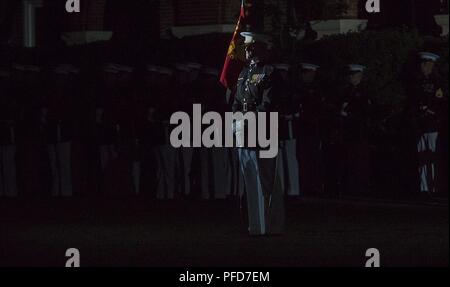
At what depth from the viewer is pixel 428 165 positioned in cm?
A: 2241

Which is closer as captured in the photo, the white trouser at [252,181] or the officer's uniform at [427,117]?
the white trouser at [252,181]

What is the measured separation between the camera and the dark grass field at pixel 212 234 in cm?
1514

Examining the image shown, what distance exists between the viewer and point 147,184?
24.6 meters

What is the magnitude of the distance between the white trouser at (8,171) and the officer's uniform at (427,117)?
6469 mm

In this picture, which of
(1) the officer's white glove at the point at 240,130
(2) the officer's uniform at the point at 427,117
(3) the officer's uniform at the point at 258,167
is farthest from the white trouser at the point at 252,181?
(2) the officer's uniform at the point at 427,117

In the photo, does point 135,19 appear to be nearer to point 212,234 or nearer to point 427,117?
point 427,117

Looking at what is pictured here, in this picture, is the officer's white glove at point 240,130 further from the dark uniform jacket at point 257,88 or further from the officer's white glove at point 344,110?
the officer's white glove at point 344,110

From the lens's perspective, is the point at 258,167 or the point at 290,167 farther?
the point at 290,167

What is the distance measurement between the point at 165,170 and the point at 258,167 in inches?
275

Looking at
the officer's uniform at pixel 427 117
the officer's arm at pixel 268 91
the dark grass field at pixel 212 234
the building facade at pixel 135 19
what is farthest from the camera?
the building facade at pixel 135 19

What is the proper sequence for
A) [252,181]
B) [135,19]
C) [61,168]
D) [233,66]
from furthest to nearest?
[135,19]
[61,168]
[233,66]
[252,181]

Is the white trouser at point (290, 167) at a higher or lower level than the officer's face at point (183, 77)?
lower

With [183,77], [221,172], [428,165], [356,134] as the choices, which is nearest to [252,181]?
[428,165]
